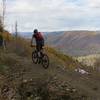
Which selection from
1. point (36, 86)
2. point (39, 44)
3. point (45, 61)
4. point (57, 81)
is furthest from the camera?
point (45, 61)

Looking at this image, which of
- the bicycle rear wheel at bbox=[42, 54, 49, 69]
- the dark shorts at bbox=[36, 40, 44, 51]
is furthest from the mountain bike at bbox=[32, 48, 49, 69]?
the dark shorts at bbox=[36, 40, 44, 51]

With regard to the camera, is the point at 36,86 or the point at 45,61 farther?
the point at 45,61

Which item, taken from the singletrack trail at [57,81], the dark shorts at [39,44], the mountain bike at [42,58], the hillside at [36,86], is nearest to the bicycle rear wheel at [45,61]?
the mountain bike at [42,58]

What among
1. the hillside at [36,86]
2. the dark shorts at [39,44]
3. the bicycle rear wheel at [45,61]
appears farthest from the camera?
the bicycle rear wheel at [45,61]

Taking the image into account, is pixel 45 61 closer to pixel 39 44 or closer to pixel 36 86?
pixel 39 44

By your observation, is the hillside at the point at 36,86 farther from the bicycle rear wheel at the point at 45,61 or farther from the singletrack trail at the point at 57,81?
the bicycle rear wheel at the point at 45,61

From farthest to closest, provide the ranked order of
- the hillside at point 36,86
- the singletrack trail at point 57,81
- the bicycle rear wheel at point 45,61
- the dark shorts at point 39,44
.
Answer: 1. the bicycle rear wheel at point 45,61
2. the dark shorts at point 39,44
3. the singletrack trail at point 57,81
4. the hillside at point 36,86

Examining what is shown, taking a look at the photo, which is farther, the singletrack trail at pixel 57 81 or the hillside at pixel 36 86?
the singletrack trail at pixel 57 81

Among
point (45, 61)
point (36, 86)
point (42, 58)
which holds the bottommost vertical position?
point (36, 86)

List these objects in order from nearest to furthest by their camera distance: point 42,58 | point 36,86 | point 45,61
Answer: point 36,86, point 45,61, point 42,58

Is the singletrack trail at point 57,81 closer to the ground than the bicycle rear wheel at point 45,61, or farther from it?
closer to the ground

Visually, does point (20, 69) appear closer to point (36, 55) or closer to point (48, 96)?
point (36, 55)

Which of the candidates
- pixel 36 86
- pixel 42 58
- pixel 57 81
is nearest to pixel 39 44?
pixel 42 58

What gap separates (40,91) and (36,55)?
24.2 ft
